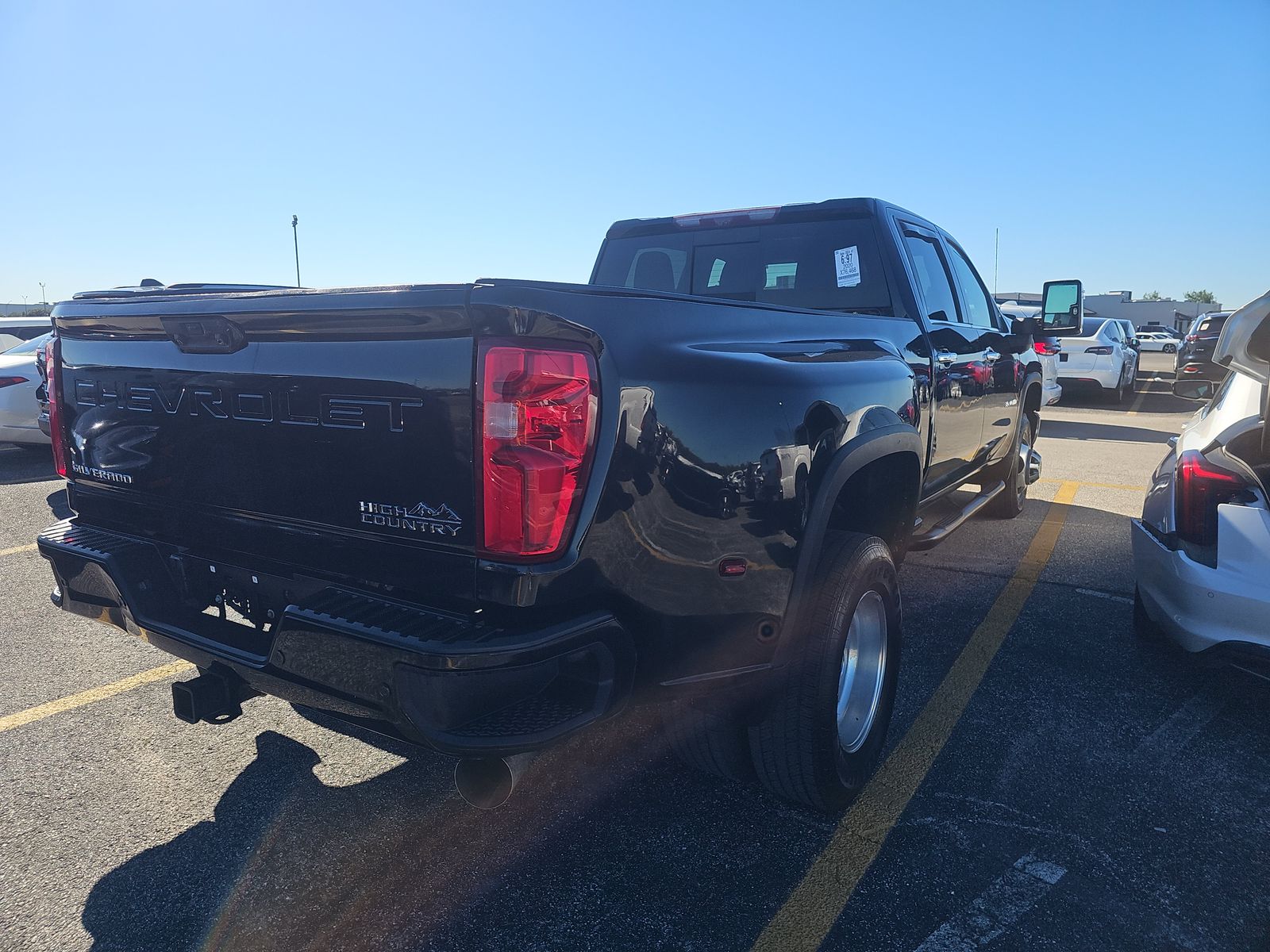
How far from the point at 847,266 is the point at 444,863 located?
9.66 feet

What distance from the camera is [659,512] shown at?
1940mm

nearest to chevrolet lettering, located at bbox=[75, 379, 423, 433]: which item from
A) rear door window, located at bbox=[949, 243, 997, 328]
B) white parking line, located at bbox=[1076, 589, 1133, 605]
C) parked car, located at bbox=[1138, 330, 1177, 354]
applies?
rear door window, located at bbox=[949, 243, 997, 328]

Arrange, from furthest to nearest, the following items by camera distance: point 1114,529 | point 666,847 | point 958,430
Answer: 1. point 1114,529
2. point 958,430
3. point 666,847

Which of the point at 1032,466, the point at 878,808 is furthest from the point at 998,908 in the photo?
the point at 1032,466

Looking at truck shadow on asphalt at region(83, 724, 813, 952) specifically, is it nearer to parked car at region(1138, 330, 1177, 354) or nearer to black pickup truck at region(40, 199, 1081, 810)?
black pickup truck at region(40, 199, 1081, 810)

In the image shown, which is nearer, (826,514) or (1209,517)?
(826,514)

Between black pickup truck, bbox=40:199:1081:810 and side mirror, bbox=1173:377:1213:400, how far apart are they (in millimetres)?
2239

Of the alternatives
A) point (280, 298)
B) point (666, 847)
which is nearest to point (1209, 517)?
point (666, 847)

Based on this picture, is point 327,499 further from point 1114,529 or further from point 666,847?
point 1114,529

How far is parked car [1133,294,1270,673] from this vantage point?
2883mm

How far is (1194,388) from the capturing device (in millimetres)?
4344

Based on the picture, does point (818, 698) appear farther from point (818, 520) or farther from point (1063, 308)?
point (1063, 308)

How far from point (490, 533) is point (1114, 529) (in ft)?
19.8

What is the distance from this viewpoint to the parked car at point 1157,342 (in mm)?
38625
